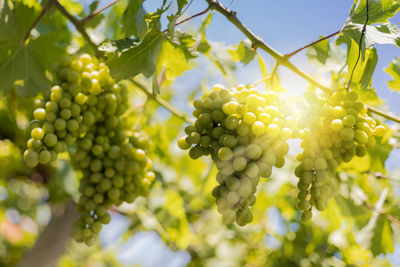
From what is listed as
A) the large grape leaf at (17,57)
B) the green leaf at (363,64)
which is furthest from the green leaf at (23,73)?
the green leaf at (363,64)

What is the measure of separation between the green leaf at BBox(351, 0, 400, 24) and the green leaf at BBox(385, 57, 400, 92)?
34 centimetres

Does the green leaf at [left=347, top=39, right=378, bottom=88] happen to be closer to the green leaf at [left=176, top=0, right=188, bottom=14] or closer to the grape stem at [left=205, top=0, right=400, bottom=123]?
the grape stem at [left=205, top=0, right=400, bottom=123]

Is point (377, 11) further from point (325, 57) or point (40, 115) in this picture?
point (40, 115)

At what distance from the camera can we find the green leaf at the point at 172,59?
110 centimetres

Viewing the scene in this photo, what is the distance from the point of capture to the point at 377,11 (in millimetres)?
957

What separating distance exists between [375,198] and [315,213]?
0.32m

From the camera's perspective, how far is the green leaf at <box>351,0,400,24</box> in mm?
952

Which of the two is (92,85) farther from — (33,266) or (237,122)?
(33,266)

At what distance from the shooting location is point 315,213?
1934mm

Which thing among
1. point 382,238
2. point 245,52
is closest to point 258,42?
point 245,52

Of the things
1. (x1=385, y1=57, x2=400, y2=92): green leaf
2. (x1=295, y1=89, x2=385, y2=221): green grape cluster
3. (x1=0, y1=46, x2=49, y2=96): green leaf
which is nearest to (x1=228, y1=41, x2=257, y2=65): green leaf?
(x1=295, y1=89, x2=385, y2=221): green grape cluster

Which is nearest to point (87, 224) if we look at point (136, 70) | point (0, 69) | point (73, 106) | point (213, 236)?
point (73, 106)

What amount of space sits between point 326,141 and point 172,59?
1.79 feet

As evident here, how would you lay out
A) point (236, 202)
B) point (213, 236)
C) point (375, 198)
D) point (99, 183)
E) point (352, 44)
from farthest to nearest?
point (213, 236) → point (375, 198) → point (99, 183) → point (352, 44) → point (236, 202)
